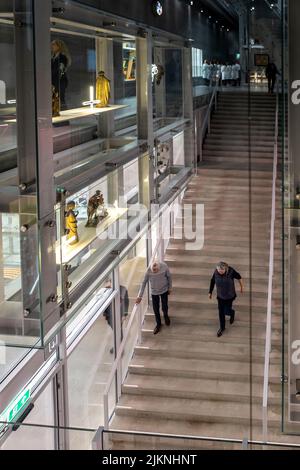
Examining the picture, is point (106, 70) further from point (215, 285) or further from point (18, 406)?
point (18, 406)

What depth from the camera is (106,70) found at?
489 centimetres

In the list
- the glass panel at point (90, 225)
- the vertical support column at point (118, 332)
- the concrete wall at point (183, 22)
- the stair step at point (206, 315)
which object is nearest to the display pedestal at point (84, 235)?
the glass panel at point (90, 225)

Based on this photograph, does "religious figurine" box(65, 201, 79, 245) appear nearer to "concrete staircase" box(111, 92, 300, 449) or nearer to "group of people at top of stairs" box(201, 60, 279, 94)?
"group of people at top of stairs" box(201, 60, 279, 94)

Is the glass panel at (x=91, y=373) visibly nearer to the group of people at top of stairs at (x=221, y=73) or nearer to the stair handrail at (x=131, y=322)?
the stair handrail at (x=131, y=322)

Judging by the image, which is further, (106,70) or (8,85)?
(106,70)

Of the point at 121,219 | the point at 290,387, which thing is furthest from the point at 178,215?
the point at 290,387

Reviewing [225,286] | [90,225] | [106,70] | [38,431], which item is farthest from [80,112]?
[225,286]

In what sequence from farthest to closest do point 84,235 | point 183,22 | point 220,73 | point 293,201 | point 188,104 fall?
point 188,104
point 183,22
point 220,73
point 84,235
point 293,201

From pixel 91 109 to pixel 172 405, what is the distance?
257 cm

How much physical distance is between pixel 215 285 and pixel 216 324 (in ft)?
1.12

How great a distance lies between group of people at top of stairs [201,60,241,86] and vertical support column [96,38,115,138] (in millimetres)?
643

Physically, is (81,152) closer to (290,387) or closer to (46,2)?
(46,2)

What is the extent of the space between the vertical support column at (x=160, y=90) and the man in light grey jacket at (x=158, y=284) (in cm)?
124

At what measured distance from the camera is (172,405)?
5.74 metres
